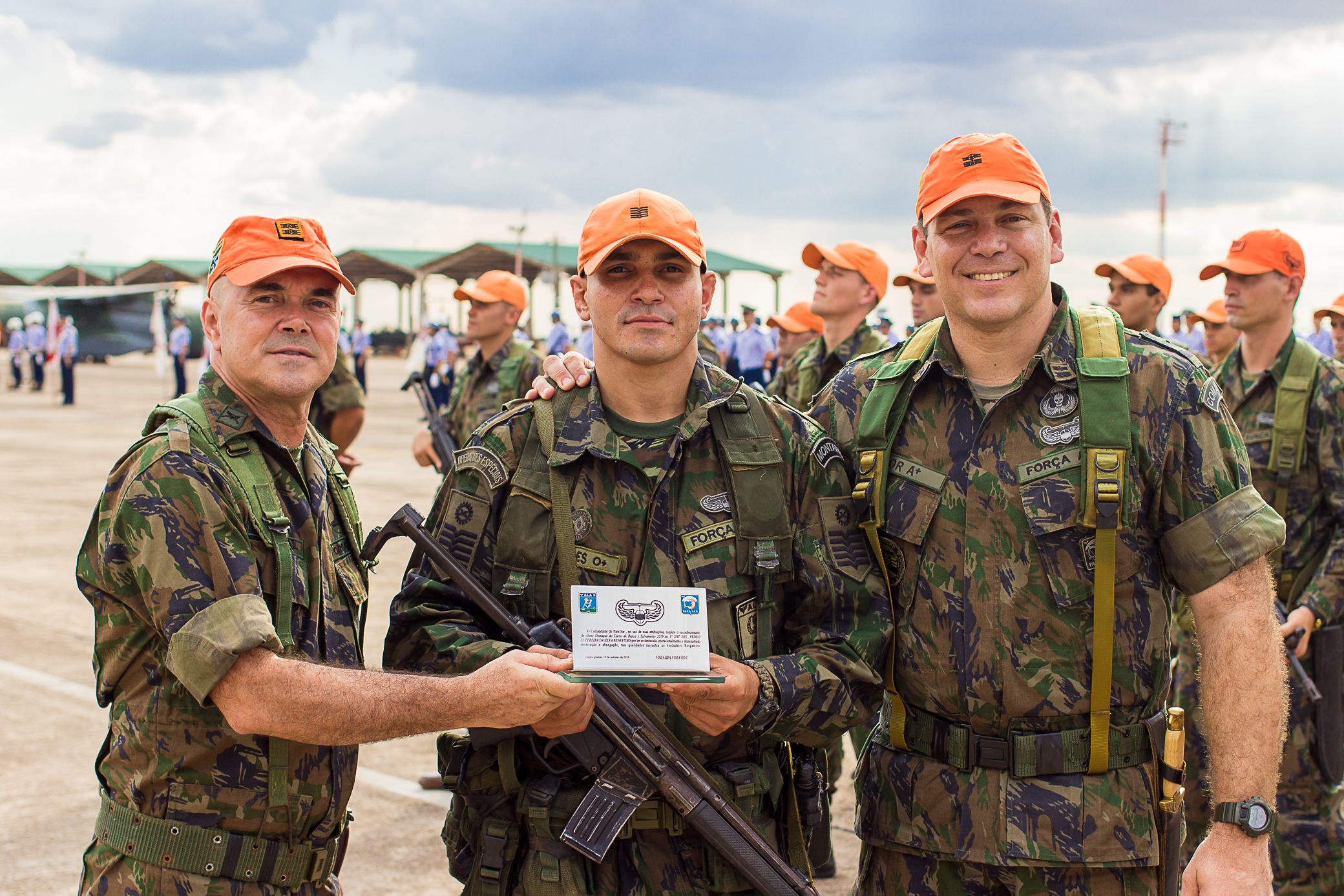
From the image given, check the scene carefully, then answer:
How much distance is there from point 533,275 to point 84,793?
49825 millimetres

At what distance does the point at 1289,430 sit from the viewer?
16.6 feet

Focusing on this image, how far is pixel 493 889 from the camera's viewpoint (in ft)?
9.36

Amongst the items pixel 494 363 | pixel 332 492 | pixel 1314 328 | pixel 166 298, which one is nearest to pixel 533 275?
pixel 166 298

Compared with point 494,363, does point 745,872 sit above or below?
below

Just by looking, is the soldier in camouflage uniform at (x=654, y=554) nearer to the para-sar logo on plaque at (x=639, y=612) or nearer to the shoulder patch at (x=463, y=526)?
the shoulder patch at (x=463, y=526)

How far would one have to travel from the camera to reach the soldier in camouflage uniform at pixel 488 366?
8312mm

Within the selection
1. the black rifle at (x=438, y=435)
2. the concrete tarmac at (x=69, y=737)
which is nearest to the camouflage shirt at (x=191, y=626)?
the concrete tarmac at (x=69, y=737)

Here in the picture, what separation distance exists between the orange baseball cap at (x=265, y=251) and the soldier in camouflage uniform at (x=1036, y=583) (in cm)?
143

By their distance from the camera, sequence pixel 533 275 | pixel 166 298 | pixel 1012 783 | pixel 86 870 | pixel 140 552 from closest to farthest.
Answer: pixel 140 552 → pixel 86 870 → pixel 1012 783 → pixel 166 298 → pixel 533 275

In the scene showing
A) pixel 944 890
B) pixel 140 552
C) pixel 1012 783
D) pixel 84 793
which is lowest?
pixel 84 793

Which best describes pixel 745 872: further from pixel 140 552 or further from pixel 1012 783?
pixel 140 552

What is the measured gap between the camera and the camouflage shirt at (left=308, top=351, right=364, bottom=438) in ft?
24.0

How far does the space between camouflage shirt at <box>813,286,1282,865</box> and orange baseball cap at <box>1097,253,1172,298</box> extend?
4.66m

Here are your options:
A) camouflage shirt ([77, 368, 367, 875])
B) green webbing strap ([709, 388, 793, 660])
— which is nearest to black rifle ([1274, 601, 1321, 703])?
green webbing strap ([709, 388, 793, 660])
